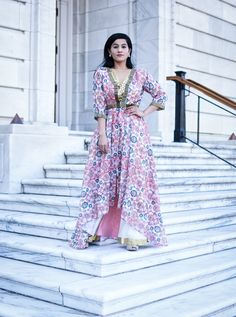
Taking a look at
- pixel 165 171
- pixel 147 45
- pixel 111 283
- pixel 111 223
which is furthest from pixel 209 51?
pixel 111 283

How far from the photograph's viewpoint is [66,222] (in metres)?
5.13

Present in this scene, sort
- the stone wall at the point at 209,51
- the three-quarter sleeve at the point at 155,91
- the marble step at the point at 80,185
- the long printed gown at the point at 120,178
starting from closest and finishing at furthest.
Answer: the long printed gown at the point at 120,178
the three-quarter sleeve at the point at 155,91
the marble step at the point at 80,185
the stone wall at the point at 209,51

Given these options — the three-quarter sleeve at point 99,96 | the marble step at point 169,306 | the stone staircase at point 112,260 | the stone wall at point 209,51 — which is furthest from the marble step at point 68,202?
the stone wall at point 209,51

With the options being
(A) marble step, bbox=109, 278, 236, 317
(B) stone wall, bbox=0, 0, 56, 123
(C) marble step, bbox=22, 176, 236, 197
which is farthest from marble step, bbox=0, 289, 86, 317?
(B) stone wall, bbox=0, 0, 56, 123

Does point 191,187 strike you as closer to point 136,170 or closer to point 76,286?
point 136,170

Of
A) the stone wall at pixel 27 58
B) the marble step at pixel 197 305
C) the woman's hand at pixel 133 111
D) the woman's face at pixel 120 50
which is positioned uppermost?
the stone wall at pixel 27 58

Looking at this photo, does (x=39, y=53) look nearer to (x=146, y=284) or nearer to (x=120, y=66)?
(x=120, y=66)

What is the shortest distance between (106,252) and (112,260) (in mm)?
164

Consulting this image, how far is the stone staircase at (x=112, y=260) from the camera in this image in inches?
157

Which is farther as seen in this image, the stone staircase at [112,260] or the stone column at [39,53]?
the stone column at [39,53]

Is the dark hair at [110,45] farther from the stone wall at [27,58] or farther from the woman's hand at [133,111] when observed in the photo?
the stone wall at [27,58]

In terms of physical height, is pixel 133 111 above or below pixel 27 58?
below

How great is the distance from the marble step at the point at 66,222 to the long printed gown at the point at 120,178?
490 mm

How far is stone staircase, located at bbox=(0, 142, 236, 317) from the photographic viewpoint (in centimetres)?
398
